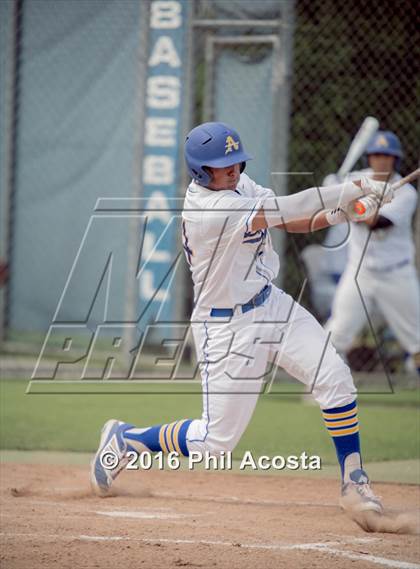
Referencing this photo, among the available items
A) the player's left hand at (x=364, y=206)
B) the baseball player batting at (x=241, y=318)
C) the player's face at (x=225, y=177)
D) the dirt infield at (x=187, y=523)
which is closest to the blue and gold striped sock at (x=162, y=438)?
the baseball player batting at (x=241, y=318)

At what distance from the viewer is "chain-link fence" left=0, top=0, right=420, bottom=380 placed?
9.55 m

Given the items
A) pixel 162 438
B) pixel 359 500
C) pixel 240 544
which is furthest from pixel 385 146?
pixel 240 544

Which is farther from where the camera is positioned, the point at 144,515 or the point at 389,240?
the point at 389,240

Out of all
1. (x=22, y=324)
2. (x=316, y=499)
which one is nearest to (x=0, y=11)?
(x=22, y=324)

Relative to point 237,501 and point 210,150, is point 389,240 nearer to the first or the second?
point 237,501

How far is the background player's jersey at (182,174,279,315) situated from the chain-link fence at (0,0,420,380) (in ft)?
14.2

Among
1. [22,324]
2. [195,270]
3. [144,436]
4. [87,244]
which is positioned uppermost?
[195,270]

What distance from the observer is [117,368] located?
9.46 metres

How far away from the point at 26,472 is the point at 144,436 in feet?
3.42

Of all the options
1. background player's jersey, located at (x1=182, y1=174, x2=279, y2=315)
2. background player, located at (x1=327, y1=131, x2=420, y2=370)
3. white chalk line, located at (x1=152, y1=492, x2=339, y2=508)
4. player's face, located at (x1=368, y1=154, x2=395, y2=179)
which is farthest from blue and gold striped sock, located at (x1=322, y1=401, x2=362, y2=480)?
player's face, located at (x1=368, y1=154, x2=395, y2=179)

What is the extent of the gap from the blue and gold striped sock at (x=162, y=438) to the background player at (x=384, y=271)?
3239 millimetres

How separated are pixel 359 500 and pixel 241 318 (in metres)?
0.93

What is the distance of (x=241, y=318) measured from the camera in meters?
4.89

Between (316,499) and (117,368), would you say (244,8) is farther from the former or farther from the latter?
(316,499)
